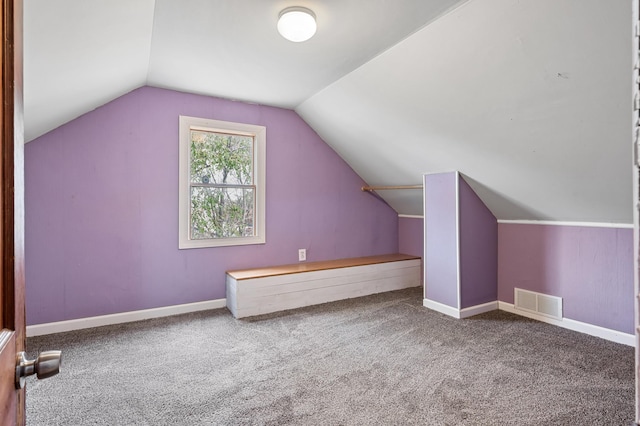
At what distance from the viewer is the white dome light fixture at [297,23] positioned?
6.34ft

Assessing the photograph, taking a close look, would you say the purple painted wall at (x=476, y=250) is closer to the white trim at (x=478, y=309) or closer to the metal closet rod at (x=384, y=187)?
the white trim at (x=478, y=309)

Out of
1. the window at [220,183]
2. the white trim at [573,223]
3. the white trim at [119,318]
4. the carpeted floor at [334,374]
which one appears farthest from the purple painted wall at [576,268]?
the white trim at [119,318]

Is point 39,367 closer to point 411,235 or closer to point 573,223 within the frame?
point 573,223

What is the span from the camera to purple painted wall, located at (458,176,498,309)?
10.9 ft

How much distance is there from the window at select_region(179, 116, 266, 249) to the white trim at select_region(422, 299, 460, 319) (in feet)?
6.41

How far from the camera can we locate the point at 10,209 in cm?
67

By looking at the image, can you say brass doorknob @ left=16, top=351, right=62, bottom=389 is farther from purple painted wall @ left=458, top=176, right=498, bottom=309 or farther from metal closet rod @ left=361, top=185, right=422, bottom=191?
metal closet rod @ left=361, top=185, right=422, bottom=191

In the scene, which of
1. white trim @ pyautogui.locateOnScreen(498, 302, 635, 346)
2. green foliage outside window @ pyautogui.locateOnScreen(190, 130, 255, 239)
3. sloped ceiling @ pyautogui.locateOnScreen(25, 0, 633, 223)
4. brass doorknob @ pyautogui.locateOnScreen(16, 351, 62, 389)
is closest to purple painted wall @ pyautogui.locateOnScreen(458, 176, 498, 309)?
sloped ceiling @ pyautogui.locateOnScreen(25, 0, 633, 223)

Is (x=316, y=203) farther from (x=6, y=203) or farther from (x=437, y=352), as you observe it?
(x=6, y=203)

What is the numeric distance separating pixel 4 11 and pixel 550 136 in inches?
110

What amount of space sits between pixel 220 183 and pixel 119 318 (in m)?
1.62

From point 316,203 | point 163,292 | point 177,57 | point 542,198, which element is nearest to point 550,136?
point 542,198

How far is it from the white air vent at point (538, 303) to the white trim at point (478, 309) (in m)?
0.21

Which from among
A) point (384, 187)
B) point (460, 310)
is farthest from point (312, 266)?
point (460, 310)
